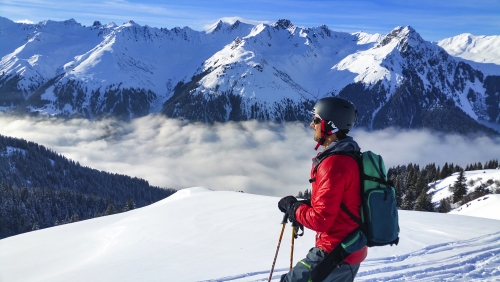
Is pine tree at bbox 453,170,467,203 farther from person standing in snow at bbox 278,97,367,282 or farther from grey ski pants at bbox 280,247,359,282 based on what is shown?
person standing in snow at bbox 278,97,367,282

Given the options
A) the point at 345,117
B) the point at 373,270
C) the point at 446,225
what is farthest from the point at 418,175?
the point at 345,117

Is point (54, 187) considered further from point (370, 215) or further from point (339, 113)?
point (370, 215)

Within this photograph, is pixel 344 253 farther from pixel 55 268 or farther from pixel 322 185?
pixel 55 268

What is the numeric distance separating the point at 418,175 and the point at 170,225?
72130mm

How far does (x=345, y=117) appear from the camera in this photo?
14.6ft

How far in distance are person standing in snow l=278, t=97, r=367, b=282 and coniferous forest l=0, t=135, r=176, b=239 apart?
105 meters

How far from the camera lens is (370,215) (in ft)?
13.2

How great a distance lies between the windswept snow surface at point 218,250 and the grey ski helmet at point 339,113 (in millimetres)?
5255

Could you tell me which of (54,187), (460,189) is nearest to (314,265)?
(460,189)

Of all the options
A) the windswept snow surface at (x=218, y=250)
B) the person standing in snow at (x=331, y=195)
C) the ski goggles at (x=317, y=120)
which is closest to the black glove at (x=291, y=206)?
the person standing in snow at (x=331, y=195)

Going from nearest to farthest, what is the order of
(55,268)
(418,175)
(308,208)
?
(308,208)
(55,268)
(418,175)

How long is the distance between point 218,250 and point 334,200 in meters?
8.01

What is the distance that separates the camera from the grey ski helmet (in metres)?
4.45

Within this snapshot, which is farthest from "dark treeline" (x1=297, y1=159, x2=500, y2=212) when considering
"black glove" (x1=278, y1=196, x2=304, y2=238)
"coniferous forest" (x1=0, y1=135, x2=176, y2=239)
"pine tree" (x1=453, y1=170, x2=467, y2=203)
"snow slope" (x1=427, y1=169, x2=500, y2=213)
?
"coniferous forest" (x1=0, y1=135, x2=176, y2=239)
